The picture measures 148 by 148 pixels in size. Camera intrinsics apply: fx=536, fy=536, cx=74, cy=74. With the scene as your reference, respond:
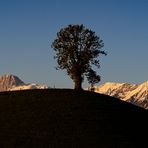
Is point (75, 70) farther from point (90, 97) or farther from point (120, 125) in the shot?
point (120, 125)

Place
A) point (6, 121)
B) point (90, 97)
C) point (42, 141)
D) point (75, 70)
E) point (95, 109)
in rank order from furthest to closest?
point (75, 70)
point (90, 97)
point (95, 109)
point (6, 121)
point (42, 141)

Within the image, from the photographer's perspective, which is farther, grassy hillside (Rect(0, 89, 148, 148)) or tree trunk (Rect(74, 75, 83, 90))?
tree trunk (Rect(74, 75, 83, 90))

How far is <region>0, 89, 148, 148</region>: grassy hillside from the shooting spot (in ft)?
281

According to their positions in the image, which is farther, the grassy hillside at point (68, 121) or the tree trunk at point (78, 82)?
the tree trunk at point (78, 82)

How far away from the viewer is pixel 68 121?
95688 mm

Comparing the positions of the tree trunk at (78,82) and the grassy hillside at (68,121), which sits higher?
the tree trunk at (78,82)

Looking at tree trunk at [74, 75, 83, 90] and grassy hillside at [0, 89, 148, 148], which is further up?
tree trunk at [74, 75, 83, 90]

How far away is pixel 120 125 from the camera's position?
319ft

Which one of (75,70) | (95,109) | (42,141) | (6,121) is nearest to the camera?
(42,141)

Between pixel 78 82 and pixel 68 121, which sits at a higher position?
pixel 78 82

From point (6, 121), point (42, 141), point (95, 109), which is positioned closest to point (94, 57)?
point (95, 109)

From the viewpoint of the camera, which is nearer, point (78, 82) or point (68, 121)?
point (68, 121)

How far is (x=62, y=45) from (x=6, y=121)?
44.8 m

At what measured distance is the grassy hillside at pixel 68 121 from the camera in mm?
85794
